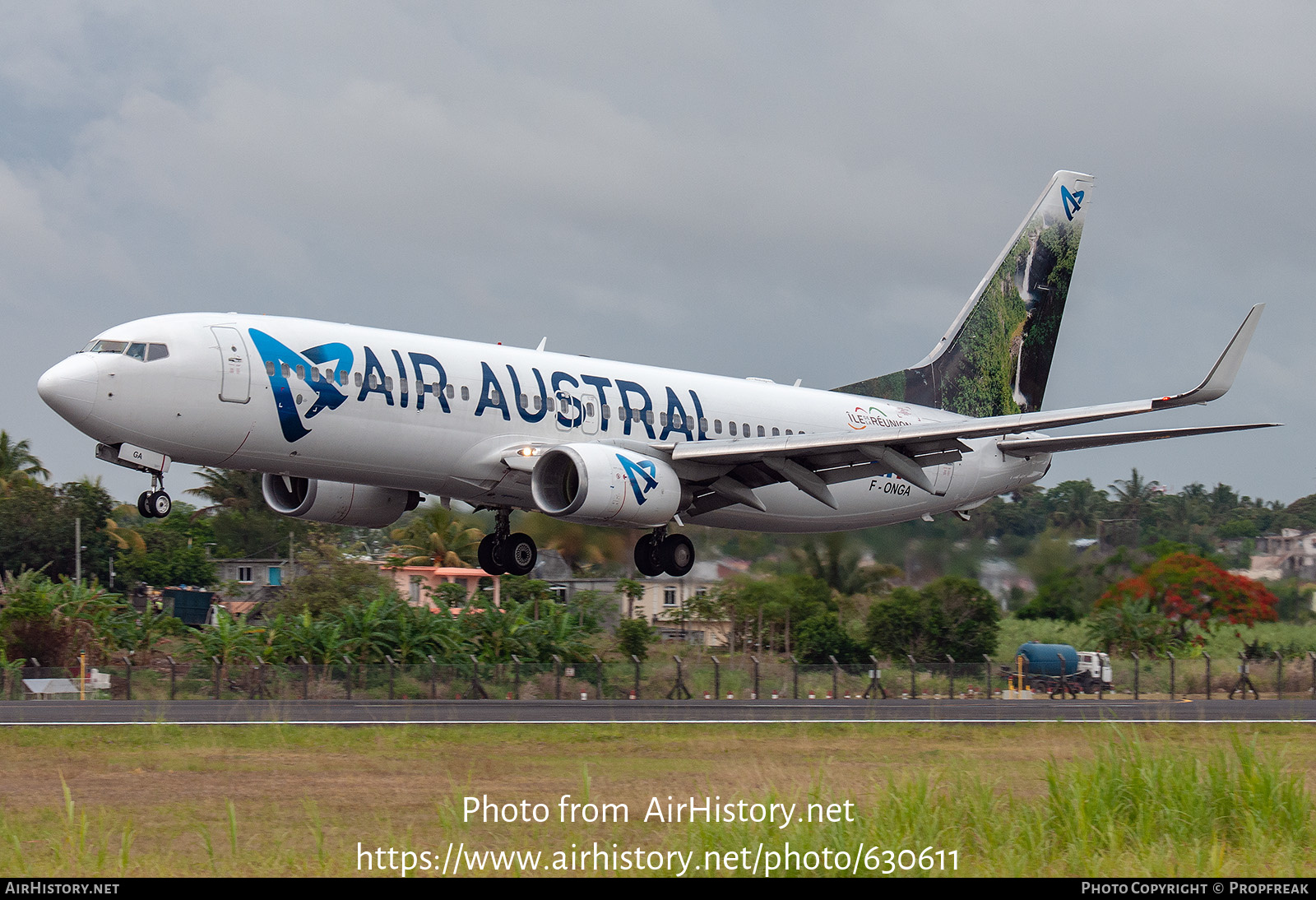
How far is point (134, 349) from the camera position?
24.7 m

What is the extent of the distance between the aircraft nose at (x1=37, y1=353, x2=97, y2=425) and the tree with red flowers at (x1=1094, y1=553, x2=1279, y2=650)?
98.5 ft

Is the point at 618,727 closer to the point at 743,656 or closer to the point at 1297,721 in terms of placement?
the point at 1297,721

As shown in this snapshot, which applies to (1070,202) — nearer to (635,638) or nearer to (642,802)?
(635,638)

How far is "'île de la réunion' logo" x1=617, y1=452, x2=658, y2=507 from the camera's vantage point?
2814 cm

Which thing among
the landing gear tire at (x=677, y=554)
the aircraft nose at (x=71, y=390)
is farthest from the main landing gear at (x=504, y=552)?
the aircraft nose at (x=71, y=390)

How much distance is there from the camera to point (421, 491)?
29203 mm

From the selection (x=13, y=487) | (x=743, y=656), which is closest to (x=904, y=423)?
(x=743, y=656)

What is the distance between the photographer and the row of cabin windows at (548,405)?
84.4 ft

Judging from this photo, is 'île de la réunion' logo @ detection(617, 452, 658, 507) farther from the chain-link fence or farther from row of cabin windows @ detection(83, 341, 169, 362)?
the chain-link fence

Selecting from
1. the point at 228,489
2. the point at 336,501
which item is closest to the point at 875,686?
the point at 336,501

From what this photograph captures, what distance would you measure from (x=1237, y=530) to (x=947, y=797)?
147ft

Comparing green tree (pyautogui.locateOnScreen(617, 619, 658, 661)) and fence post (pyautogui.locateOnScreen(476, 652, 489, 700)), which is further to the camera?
green tree (pyautogui.locateOnScreen(617, 619, 658, 661))

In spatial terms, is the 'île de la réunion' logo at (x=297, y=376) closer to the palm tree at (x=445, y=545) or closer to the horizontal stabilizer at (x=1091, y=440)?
the horizontal stabilizer at (x=1091, y=440)

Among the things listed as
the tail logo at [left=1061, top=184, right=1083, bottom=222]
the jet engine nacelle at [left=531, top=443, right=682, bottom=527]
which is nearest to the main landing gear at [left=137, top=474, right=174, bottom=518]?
the jet engine nacelle at [left=531, top=443, right=682, bottom=527]
